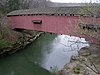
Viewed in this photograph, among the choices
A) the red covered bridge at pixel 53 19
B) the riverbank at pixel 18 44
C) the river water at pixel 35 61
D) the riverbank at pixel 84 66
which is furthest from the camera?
the riverbank at pixel 18 44

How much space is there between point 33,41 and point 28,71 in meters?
10.1

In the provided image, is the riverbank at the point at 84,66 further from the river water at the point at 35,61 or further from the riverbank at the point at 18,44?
the riverbank at the point at 18,44

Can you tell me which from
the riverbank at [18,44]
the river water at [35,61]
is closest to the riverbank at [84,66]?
the river water at [35,61]

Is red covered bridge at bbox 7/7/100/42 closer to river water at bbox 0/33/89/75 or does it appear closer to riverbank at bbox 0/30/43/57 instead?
river water at bbox 0/33/89/75

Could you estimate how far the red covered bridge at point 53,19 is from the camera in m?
14.1

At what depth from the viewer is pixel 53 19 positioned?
1686 cm

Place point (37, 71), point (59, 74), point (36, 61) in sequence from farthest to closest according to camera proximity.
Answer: point (36, 61) → point (37, 71) → point (59, 74)

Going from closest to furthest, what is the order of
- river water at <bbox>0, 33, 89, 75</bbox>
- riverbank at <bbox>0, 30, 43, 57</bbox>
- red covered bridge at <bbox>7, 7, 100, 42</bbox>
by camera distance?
red covered bridge at <bbox>7, 7, 100, 42</bbox> < river water at <bbox>0, 33, 89, 75</bbox> < riverbank at <bbox>0, 30, 43, 57</bbox>

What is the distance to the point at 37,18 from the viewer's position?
19.2 m

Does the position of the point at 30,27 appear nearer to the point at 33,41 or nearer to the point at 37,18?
the point at 37,18

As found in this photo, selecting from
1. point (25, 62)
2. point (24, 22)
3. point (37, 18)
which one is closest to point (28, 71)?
point (25, 62)

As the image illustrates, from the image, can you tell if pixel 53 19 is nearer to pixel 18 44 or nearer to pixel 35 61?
pixel 35 61

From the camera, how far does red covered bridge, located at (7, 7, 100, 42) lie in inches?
554

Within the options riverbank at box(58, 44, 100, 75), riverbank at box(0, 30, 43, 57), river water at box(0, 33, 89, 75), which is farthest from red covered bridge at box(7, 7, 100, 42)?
riverbank at box(58, 44, 100, 75)
